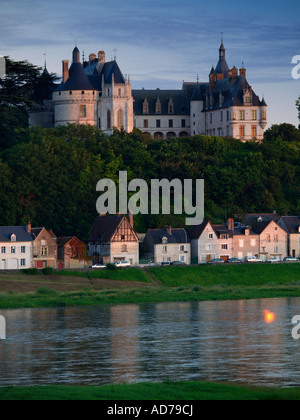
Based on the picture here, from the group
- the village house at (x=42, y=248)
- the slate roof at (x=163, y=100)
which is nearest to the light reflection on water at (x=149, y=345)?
the village house at (x=42, y=248)

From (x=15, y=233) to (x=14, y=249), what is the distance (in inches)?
69.8

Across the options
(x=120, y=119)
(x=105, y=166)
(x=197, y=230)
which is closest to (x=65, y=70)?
(x=120, y=119)

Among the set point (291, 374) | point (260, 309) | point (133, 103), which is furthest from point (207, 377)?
point (133, 103)

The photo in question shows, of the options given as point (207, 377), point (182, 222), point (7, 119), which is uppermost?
point (7, 119)

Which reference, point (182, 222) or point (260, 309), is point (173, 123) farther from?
point (260, 309)

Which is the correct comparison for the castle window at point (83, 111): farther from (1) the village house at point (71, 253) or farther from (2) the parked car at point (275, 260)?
(2) the parked car at point (275, 260)

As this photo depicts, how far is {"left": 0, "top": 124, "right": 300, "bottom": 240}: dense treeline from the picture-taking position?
98.8 m

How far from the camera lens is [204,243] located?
96875 millimetres

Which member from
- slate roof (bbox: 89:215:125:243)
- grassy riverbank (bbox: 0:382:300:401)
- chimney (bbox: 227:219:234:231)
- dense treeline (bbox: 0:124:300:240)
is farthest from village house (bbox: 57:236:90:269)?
grassy riverbank (bbox: 0:382:300:401)

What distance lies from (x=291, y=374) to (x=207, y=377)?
365cm

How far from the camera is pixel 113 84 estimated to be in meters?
115

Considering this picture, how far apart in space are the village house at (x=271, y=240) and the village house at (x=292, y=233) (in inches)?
21.1

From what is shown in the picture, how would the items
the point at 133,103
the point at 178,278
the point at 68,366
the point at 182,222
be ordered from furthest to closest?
1. the point at 133,103
2. the point at 182,222
3. the point at 178,278
4. the point at 68,366

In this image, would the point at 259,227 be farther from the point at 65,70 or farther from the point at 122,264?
the point at 65,70
